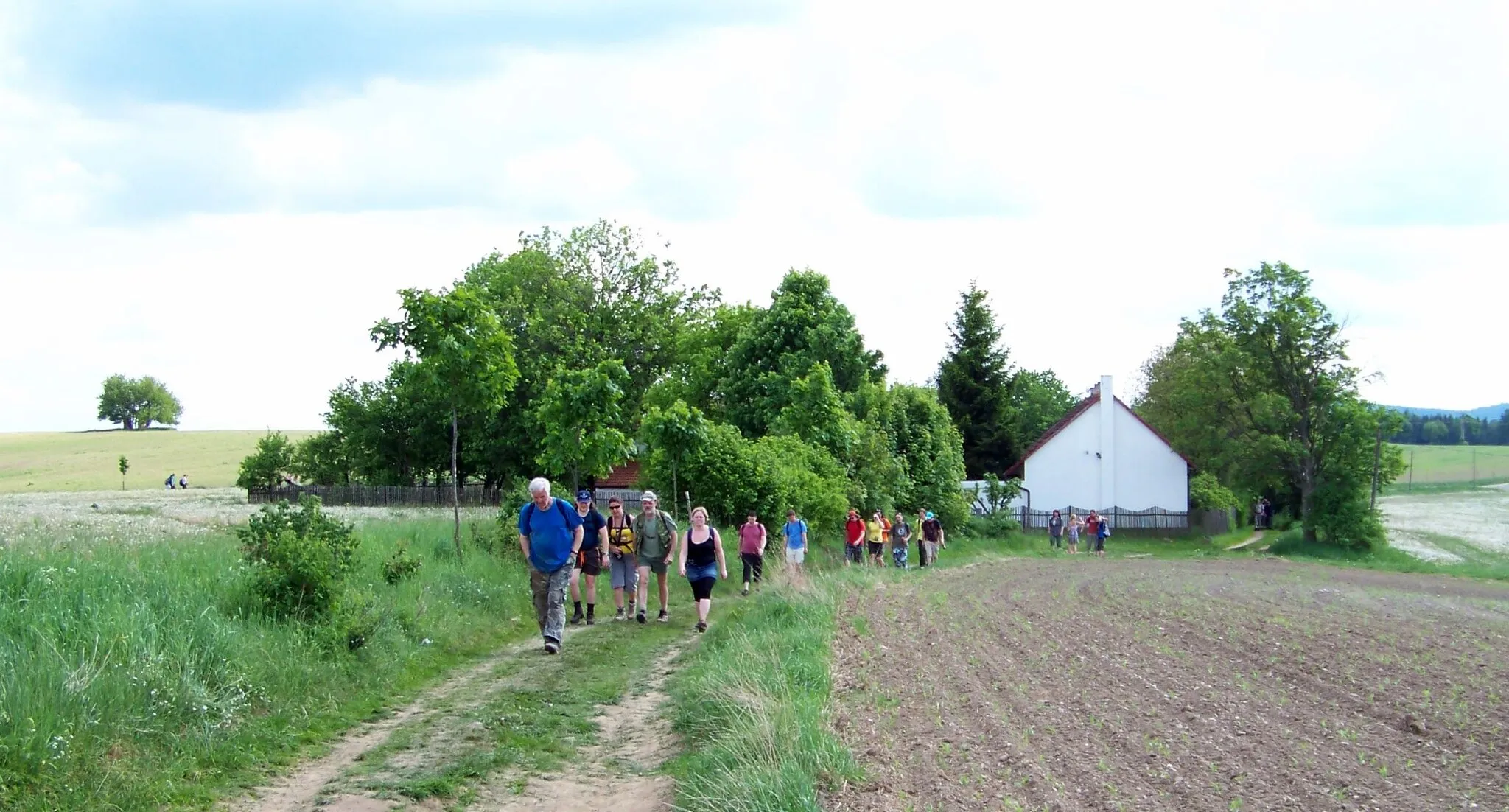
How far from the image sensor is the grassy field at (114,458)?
2837 inches

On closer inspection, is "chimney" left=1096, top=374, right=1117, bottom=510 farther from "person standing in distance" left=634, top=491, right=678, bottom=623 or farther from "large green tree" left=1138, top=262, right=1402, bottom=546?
"person standing in distance" left=634, top=491, right=678, bottom=623

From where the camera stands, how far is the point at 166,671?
26.8 feet

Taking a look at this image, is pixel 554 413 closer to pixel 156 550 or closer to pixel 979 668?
pixel 156 550

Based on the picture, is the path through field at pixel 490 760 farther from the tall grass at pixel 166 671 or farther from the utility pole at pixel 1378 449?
the utility pole at pixel 1378 449

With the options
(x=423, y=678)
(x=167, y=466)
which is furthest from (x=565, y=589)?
(x=167, y=466)

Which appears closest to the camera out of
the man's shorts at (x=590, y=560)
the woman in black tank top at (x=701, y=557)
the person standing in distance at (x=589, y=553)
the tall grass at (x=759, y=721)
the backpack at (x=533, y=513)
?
the tall grass at (x=759, y=721)

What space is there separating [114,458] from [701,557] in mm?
84275

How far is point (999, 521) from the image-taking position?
154 feet

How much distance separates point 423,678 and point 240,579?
1963 mm

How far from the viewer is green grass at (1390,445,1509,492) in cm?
9531

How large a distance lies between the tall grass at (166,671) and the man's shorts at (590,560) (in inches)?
85.4

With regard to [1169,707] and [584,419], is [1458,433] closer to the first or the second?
[584,419]

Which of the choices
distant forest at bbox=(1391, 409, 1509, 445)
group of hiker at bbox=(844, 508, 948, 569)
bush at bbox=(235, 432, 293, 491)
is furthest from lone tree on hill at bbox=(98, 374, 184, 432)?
distant forest at bbox=(1391, 409, 1509, 445)

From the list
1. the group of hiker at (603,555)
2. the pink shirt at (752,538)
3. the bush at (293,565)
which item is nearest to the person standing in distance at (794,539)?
the pink shirt at (752,538)
